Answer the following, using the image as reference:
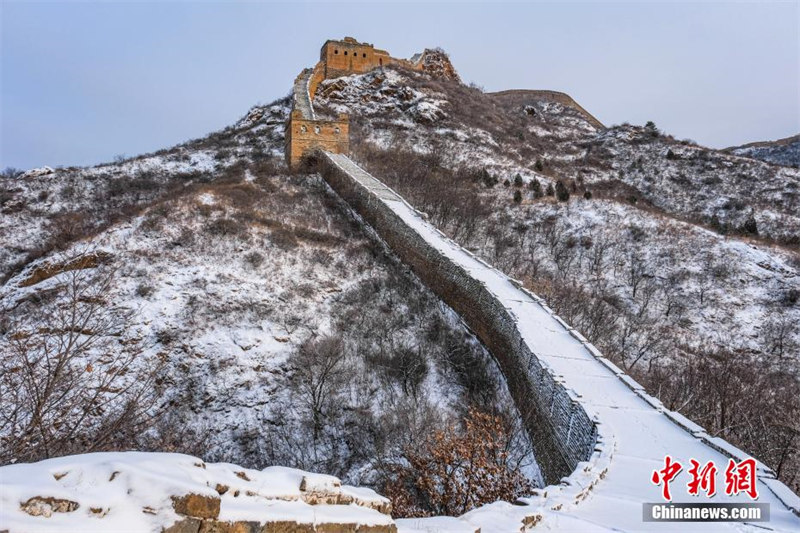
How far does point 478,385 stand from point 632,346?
6.46m

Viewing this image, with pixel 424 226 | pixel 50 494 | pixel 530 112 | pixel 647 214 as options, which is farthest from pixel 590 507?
pixel 530 112

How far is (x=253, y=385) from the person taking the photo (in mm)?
12164

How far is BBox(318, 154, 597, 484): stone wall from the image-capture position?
338 inches

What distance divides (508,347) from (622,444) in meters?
4.97

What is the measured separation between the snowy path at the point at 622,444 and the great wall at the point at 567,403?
0.02 meters

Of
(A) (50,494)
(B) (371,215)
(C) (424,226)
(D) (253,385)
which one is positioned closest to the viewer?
(A) (50,494)

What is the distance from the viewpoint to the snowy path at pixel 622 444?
5421 millimetres

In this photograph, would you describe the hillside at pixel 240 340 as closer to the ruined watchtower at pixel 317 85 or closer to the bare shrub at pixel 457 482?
the bare shrub at pixel 457 482

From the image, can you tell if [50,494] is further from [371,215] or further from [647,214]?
[647,214]

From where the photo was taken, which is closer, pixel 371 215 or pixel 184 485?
pixel 184 485

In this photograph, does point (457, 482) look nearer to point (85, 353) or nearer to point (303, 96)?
point (85, 353)

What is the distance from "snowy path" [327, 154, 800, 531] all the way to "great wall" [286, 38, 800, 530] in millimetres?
17

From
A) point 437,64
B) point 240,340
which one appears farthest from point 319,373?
Answer: point 437,64

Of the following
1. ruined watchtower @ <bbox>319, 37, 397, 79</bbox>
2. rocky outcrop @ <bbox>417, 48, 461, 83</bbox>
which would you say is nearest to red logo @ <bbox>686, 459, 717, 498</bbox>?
ruined watchtower @ <bbox>319, 37, 397, 79</bbox>
